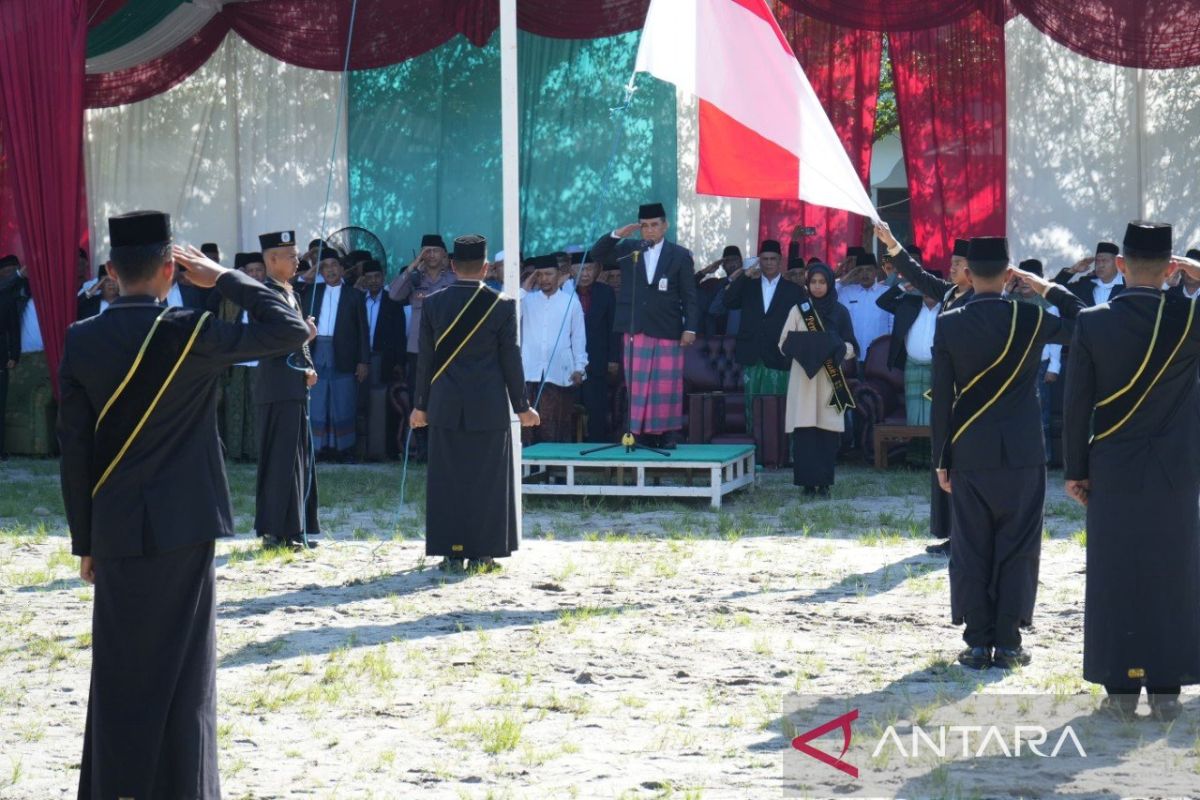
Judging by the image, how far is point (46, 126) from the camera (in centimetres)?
1269

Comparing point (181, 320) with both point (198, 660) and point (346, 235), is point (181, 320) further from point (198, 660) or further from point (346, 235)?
point (346, 235)

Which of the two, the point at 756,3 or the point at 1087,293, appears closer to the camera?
the point at 756,3

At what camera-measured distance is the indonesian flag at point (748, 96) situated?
780 centimetres

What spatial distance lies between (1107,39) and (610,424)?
5.24m

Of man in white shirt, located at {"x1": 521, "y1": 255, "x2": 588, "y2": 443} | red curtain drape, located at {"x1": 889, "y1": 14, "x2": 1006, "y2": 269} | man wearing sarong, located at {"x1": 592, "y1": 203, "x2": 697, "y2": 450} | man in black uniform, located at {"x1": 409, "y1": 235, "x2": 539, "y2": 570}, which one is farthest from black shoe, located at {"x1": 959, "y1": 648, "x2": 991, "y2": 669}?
red curtain drape, located at {"x1": 889, "y1": 14, "x2": 1006, "y2": 269}

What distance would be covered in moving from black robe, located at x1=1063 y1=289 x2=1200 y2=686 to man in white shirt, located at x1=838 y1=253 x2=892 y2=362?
812cm

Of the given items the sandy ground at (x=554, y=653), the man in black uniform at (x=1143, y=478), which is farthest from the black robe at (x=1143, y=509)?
the sandy ground at (x=554, y=653)

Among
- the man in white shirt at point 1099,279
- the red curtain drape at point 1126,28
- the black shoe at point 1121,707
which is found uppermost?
the red curtain drape at point 1126,28

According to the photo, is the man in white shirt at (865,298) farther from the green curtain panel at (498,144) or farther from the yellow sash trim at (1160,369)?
the yellow sash trim at (1160,369)

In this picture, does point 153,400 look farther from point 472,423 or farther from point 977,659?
point 472,423

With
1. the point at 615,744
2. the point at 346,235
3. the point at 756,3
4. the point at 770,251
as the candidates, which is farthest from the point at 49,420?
the point at 615,744

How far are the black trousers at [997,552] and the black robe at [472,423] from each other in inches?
105

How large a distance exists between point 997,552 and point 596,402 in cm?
737

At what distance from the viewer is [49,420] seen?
1428 cm
